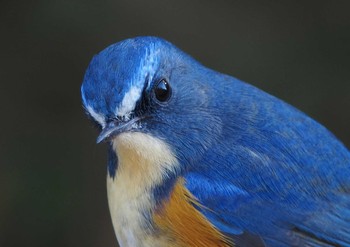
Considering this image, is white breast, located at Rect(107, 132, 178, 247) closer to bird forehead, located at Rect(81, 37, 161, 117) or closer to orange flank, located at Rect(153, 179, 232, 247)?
orange flank, located at Rect(153, 179, 232, 247)

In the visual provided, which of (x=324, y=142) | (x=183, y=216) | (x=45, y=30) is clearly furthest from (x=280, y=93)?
(x=183, y=216)

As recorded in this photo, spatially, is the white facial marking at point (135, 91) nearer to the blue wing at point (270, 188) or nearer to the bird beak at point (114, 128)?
the bird beak at point (114, 128)

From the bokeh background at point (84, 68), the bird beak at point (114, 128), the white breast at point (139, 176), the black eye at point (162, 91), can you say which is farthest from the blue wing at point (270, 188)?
the bokeh background at point (84, 68)

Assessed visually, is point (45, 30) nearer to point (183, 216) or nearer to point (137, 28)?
point (137, 28)

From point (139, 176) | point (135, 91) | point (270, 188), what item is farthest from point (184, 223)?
point (135, 91)

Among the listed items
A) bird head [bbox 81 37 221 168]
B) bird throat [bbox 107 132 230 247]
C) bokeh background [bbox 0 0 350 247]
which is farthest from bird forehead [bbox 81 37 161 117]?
bokeh background [bbox 0 0 350 247]

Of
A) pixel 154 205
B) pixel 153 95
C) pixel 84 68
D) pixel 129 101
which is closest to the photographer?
pixel 129 101

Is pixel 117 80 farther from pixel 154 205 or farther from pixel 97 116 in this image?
pixel 154 205
